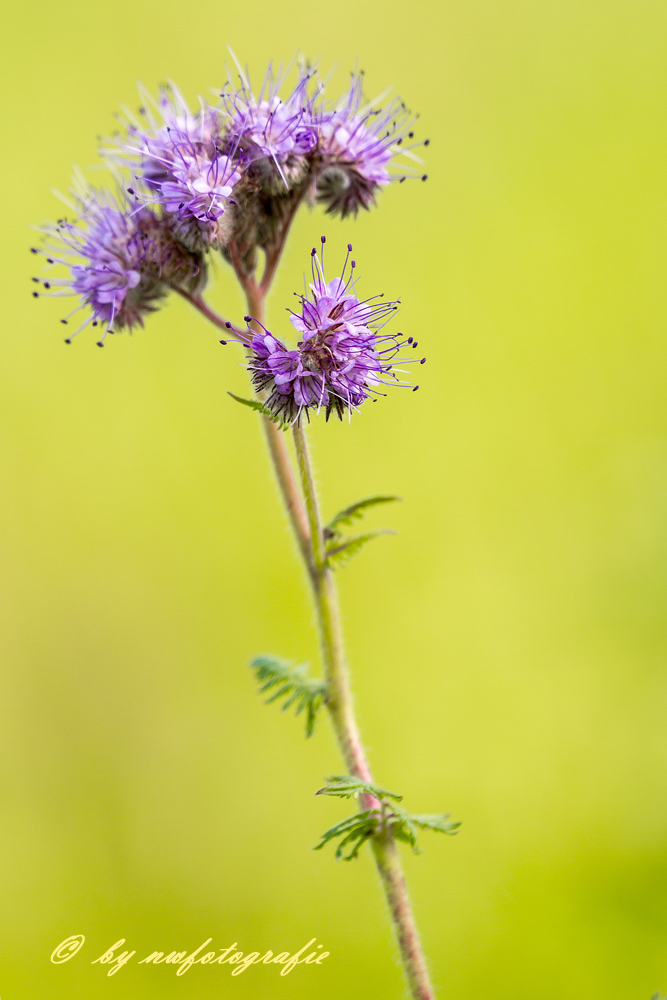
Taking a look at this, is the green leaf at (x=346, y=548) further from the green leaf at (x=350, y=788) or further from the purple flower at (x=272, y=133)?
the purple flower at (x=272, y=133)

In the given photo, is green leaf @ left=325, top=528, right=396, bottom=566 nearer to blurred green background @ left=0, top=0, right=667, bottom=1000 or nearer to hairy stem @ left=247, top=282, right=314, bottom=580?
hairy stem @ left=247, top=282, right=314, bottom=580

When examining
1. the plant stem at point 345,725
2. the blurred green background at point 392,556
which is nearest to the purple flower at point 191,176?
the plant stem at point 345,725

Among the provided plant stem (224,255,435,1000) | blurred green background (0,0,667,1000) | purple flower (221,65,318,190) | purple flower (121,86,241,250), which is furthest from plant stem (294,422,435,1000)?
blurred green background (0,0,667,1000)

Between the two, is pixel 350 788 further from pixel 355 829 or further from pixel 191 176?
pixel 191 176

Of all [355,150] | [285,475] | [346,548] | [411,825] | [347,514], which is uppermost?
[355,150]

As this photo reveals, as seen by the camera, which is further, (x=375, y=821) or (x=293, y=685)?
(x=293, y=685)

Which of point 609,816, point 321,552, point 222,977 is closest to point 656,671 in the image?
point 609,816

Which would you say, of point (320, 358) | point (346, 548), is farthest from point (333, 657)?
point (320, 358)

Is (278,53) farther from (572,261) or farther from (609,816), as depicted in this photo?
(609,816)
